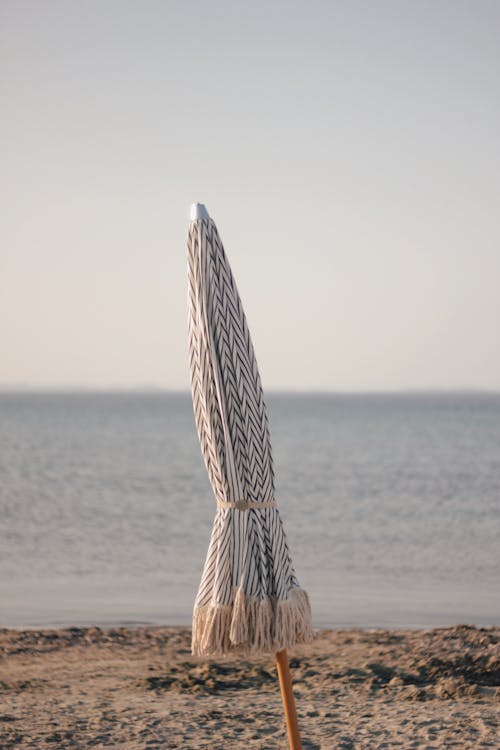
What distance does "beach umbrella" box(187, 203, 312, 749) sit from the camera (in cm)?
364

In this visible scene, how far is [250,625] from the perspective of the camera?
360cm

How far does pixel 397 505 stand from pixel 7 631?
12447mm

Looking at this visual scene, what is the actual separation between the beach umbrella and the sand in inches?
67.1

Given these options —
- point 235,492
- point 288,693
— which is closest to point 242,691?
point 288,693

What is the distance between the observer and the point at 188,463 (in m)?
31.7

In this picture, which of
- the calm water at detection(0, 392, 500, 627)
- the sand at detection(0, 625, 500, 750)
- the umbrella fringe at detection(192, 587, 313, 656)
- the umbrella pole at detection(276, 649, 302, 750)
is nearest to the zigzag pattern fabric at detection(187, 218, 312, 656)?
the umbrella fringe at detection(192, 587, 313, 656)

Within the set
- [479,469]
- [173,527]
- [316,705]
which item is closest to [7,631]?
[316,705]

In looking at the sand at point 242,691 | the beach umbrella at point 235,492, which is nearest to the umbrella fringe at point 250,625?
the beach umbrella at point 235,492

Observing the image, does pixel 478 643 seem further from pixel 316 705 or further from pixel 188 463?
pixel 188 463

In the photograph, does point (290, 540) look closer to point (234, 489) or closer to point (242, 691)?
point (242, 691)

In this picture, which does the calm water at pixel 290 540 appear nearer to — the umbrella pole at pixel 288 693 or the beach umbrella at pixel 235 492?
the umbrella pole at pixel 288 693

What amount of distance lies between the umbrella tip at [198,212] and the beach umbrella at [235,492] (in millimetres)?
76

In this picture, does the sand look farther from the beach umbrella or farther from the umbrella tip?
the umbrella tip

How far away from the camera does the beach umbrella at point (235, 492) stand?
3637 millimetres
